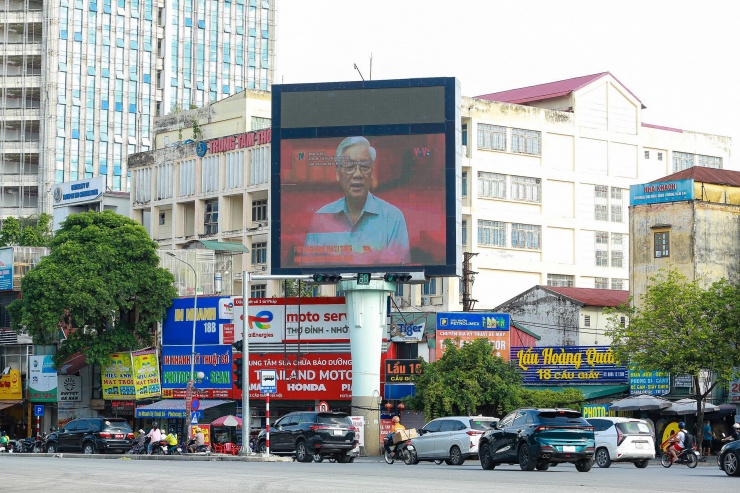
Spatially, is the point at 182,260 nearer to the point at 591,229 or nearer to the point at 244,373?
the point at 244,373

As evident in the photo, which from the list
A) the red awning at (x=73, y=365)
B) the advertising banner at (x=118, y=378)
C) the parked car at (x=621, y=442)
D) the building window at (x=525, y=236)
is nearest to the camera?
the parked car at (x=621, y=442)

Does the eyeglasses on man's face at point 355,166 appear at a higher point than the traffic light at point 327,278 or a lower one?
higher

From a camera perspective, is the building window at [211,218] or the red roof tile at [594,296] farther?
the building window at [211,218]

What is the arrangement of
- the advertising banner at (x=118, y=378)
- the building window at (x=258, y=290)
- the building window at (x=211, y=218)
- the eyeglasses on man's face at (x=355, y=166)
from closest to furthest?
the eyeglasses on man's face at (x=355, y=166)
the advertising banner at (x=118, y=378)
the building window at (x=258, y=290)
the building window at (x=211, y=218)

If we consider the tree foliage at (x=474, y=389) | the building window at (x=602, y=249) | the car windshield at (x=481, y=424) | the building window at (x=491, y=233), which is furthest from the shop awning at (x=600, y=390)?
the building window at (x=602, y=249)

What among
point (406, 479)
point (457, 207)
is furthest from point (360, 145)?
point (406, 479)

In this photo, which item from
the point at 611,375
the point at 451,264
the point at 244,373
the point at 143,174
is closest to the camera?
the point at 244,373

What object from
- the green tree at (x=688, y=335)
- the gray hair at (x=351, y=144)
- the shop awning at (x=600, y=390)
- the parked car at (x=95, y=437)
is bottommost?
the parked car at (x=95, y=437)

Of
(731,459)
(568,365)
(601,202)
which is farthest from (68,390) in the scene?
(731,459)

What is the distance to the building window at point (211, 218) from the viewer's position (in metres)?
90.1

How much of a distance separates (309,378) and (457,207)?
11427 mm

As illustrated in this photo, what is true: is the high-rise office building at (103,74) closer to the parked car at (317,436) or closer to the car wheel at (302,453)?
the parked car at (317,436)

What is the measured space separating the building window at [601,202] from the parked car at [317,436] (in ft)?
164

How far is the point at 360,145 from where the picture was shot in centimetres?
5356
